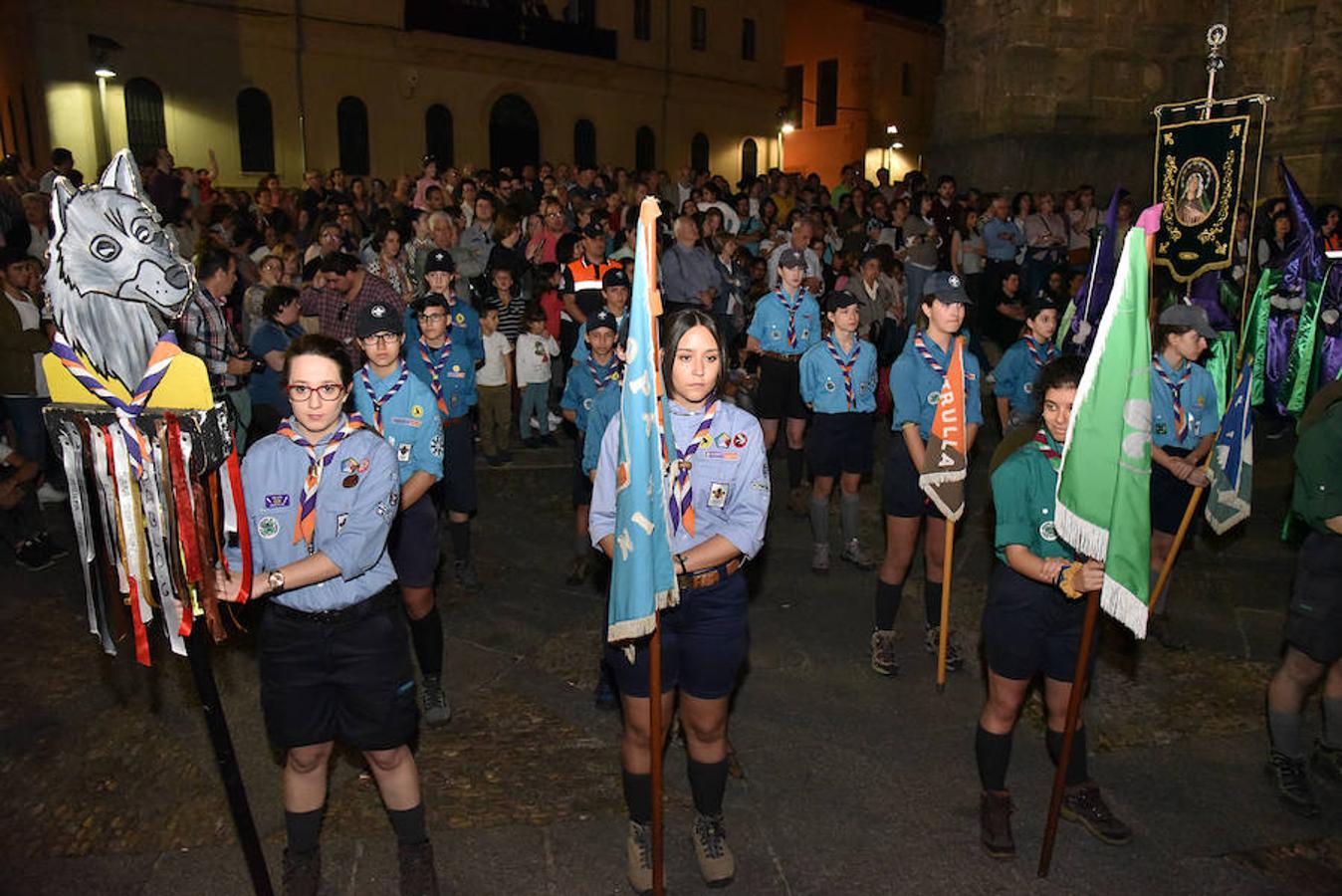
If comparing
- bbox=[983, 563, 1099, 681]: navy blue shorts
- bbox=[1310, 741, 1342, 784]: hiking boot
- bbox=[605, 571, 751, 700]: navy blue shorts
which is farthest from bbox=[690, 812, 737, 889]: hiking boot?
bbox=[1310, 741, 1342, 784]: hiking boot

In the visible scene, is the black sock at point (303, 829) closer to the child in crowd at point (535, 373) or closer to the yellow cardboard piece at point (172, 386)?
the yellow cardboard piece at point (172, 386)

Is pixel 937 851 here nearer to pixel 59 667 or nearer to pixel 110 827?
pixel 110 827

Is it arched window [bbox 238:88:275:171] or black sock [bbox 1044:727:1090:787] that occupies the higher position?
arched window [bbox 238:88:275:171]

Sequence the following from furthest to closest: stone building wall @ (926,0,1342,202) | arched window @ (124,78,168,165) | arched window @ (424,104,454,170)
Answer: arched window @ (424,104,454,170) → arched window @ (124,78,168,165) → stone building wall @ (926,0,1342,202)

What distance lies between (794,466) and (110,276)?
21.1 feet

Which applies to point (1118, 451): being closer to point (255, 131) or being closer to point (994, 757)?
point (994, 757)

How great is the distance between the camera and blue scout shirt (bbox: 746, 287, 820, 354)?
28.5 ft

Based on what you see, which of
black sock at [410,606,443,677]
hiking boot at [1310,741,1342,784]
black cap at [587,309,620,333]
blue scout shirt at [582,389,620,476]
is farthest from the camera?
black cap at [587,309,620,333]

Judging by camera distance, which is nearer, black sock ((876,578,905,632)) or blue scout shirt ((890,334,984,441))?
blue scout shirt ((890,334,984,441))

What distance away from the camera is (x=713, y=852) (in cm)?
398

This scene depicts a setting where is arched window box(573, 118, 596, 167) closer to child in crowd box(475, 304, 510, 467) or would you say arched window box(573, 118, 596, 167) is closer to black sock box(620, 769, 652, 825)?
child in crowd box(475, 304, 510, 467)

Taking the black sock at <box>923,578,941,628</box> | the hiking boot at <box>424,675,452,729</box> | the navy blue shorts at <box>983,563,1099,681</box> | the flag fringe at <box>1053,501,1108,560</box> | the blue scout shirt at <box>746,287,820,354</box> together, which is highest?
the blue scout shirt at <box>746,287,820,354</box>

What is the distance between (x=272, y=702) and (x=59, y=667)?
3080mm

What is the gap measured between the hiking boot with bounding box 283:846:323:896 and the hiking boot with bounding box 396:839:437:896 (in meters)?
0.33
